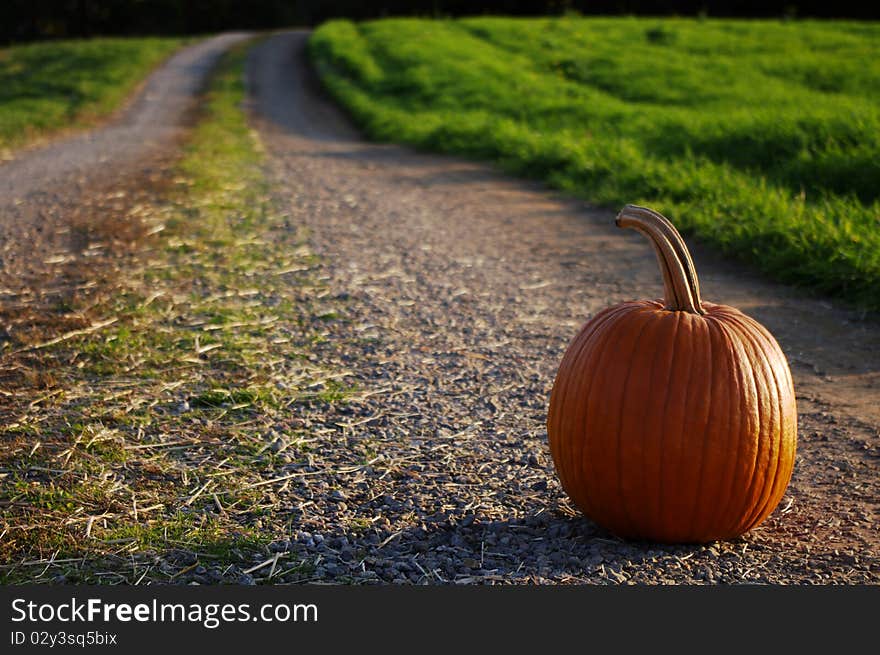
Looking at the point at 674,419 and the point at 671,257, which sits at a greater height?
the point at 671,257

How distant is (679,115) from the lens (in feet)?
46.8

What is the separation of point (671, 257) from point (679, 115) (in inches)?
458

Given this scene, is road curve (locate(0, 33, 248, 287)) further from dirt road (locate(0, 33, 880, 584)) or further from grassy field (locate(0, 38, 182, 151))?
grassy field (locate(0, 38, 182, 151))

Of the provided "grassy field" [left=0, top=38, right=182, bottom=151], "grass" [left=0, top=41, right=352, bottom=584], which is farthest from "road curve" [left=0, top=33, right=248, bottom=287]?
"grass" [left=0, top=41, right=352, bottom=584]

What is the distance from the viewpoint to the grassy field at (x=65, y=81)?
729 inches

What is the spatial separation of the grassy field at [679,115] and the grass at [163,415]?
377cm

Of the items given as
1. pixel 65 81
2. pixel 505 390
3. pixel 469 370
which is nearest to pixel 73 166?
pixel 469 370

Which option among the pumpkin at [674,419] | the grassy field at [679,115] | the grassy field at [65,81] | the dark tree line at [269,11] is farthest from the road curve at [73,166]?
the dark tree line at [269,11]

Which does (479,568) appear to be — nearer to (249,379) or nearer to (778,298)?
(249,379)

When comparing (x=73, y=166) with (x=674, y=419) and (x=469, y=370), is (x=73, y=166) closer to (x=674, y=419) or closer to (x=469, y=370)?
(x=469, y=370)

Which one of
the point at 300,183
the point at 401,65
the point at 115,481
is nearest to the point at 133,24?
the point at 401,65

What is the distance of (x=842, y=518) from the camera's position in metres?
3.59

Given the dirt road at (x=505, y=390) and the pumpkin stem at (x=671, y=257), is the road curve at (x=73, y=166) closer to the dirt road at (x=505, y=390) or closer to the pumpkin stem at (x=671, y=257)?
the dirt road at (x=505, y=390)

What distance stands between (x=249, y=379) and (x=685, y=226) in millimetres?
4908
